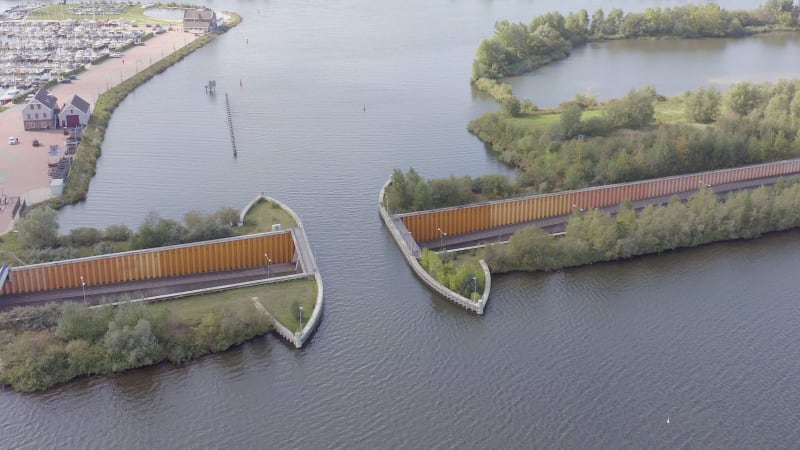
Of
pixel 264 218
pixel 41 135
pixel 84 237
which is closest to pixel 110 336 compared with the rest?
pixel 84 237

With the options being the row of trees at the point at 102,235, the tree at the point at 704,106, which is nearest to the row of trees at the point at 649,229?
the row of trees at the point at 102,235

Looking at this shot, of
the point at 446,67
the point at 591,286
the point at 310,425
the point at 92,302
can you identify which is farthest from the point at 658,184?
the point at 446,67

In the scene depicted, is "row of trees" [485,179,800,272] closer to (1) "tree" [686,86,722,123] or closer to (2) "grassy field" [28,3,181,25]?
(1) "tree" [686,86,722,123]

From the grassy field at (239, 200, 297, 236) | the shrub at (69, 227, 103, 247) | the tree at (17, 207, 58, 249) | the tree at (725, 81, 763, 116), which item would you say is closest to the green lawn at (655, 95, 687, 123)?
the tree at (725, 81, 763, 116)

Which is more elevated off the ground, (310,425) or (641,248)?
(641,248)

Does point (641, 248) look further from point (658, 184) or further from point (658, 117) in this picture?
point (658, 117)

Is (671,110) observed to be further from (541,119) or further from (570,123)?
(570,123)

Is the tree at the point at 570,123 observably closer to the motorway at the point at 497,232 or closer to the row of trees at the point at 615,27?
the motorway at the point at 497,232
